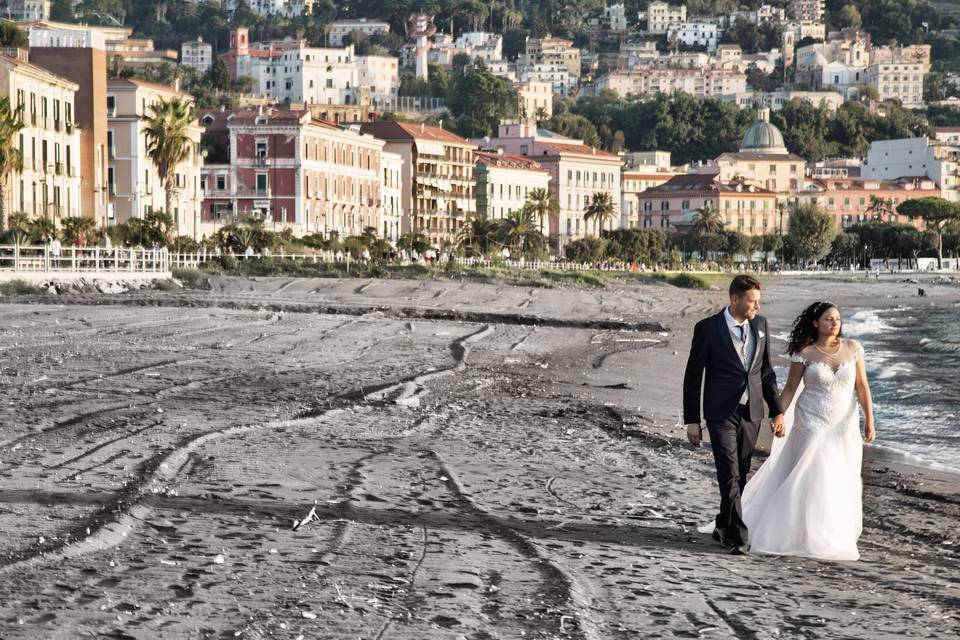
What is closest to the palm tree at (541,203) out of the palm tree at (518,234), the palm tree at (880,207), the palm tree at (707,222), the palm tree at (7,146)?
the palm tree at (518,234)

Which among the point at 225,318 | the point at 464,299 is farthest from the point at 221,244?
the point at 225,318

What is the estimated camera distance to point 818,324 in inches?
415

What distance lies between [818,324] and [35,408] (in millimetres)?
A: 8282

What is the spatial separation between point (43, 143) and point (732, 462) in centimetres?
6063

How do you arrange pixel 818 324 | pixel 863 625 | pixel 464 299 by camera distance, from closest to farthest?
pixel 863 625 < pixel 818 324 < pixel 464 299

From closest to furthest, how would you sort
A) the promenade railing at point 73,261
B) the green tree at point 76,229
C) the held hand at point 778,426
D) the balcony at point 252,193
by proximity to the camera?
the held hand at point 778,426
the promenade railing at point 73,261
the green tree at point 76,229
the balcony at point 252,193

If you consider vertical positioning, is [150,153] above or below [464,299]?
above

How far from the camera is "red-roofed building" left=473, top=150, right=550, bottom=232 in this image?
474 ft

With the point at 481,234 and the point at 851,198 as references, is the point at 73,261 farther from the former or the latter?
the point at 851,198

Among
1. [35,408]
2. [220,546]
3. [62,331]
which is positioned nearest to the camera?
[220,546]

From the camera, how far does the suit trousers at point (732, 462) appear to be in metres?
10.5

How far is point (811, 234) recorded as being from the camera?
529 feet

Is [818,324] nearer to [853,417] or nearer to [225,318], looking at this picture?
[853,417]

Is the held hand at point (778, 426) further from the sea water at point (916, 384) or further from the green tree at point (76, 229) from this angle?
the green tree at point (76, 229)
